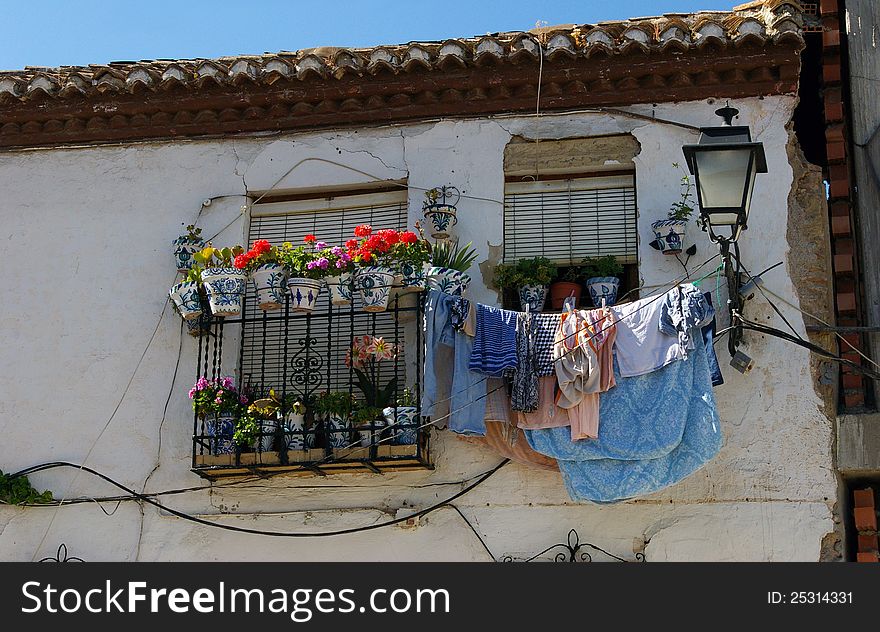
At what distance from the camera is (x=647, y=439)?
7.68 m

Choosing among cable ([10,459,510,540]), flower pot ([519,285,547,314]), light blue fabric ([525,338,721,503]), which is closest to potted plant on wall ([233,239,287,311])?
cable ([10,459,510,540])

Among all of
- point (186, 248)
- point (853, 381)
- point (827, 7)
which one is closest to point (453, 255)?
point (186, 248)

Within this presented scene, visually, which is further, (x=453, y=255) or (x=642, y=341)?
(x=453, y=255)

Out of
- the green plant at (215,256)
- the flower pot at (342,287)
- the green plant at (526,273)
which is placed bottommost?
the flower pot at (342,287)

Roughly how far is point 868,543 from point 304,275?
3745mm

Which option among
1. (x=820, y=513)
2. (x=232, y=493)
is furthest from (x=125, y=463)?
(x=820, y=513)

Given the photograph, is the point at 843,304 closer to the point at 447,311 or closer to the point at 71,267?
the point at 447,311

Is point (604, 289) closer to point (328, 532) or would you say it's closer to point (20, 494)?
point (328, 532)

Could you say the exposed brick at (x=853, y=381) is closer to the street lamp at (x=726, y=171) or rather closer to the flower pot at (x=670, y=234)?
the flower pot at (x=670, y=234)

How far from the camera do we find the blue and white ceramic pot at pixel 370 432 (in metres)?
8.07

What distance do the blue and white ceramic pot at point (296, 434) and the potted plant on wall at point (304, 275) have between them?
69cm

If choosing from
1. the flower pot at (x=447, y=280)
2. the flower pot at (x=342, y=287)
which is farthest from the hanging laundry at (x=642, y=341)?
the flower pot at (x=342, y=287)

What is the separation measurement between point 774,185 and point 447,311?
7.48 feet

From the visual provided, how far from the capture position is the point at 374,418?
8094 millimetres
